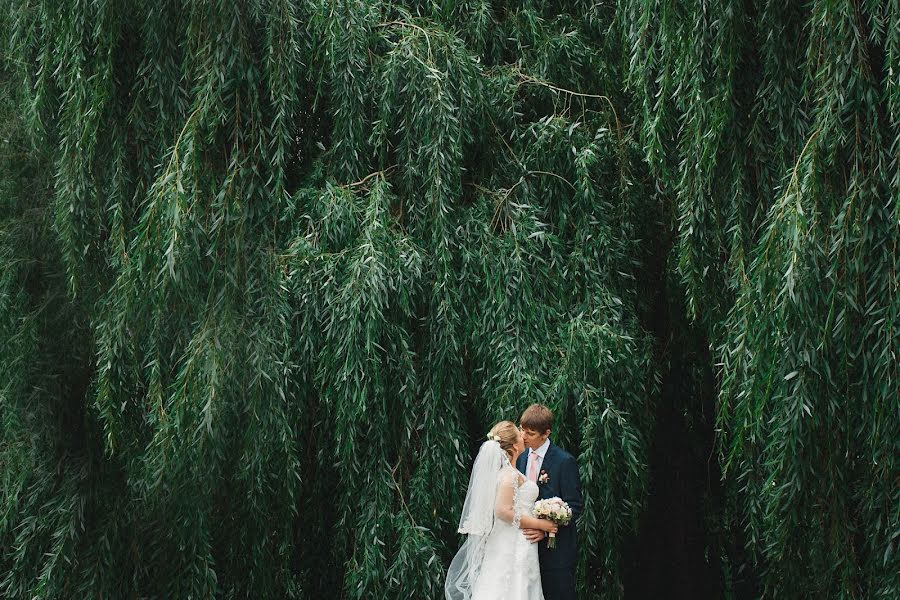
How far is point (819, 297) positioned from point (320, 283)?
2.87 m

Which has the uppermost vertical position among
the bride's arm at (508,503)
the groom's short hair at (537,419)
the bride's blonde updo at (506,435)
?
the groom's short hair at (537,419)

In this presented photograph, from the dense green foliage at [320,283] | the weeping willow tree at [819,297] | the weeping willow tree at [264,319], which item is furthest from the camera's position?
the weeping willow tree at [264,319]

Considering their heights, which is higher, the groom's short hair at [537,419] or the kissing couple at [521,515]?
the groom's short hair at [537,419]

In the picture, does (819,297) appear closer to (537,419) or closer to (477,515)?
(537,419)

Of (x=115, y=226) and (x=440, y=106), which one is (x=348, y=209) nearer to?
(x=440, y=106)

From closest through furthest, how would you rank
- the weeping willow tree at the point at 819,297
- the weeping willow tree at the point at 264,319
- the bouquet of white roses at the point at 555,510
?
the weeping willow tree at the point at 819,297 < the bouquet of white roses at the point at 555,510 < the weeping willow tree at the point at 264,319

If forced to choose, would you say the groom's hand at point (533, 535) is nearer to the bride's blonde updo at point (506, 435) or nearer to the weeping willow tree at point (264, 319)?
the bride's blonde updo at point (506, 435)

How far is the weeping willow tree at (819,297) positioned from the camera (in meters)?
5.33

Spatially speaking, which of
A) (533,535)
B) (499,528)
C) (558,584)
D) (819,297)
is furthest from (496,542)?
(819,297)

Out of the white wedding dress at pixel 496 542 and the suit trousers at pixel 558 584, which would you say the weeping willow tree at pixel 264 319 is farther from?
the suit trousers at pixel 558 584

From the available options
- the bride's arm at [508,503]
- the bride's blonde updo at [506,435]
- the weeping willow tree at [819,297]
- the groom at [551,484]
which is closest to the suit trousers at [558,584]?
the groom at [551,484]

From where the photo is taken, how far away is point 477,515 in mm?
6148

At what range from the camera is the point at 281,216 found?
22.9 feet

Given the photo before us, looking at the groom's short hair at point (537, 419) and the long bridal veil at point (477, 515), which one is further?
the long bridal veil at point (477, 515)
